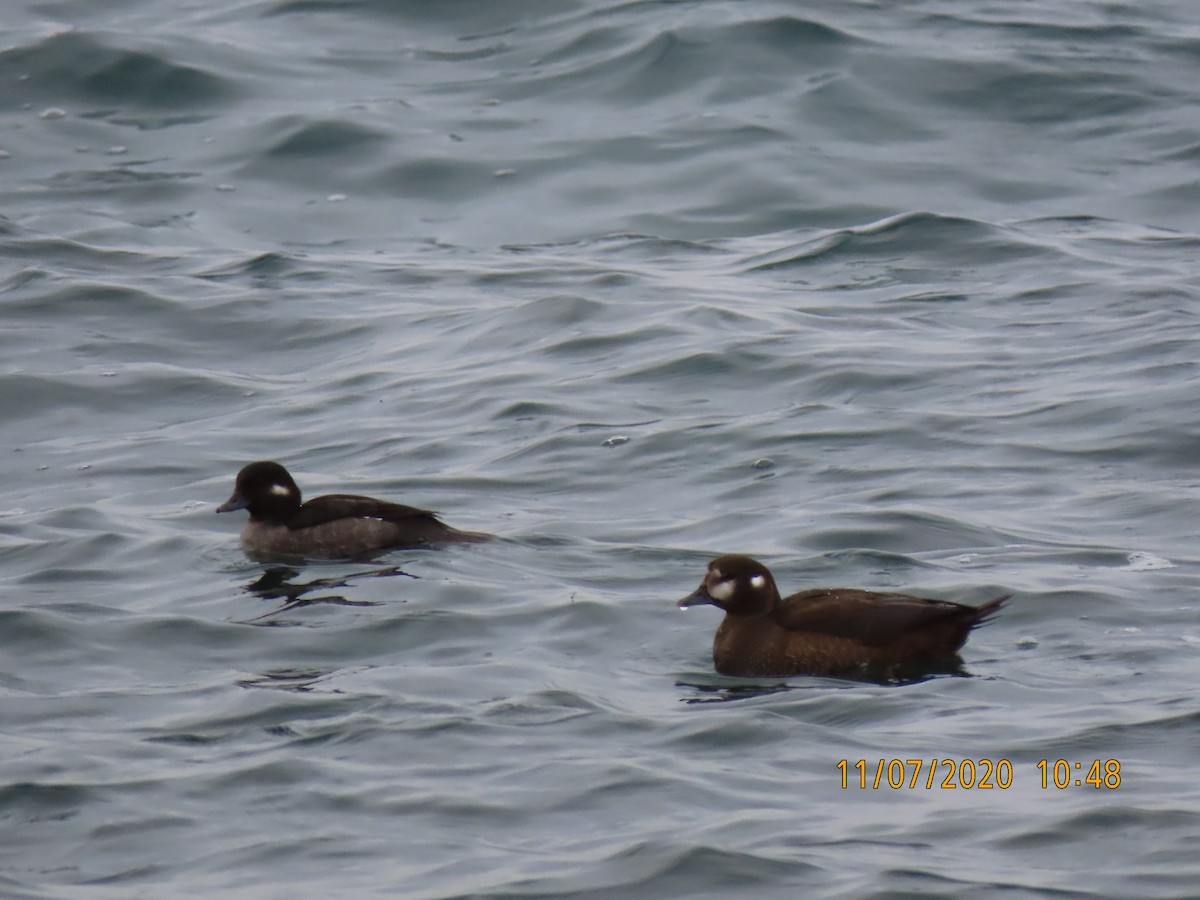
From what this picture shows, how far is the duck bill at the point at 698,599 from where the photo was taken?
7.74 m

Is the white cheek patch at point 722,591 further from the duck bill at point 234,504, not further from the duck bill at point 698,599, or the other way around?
the duck bill at point 234,504

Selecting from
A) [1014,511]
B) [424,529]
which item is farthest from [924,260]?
[424,529]

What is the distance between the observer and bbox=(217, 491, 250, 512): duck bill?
9609mm

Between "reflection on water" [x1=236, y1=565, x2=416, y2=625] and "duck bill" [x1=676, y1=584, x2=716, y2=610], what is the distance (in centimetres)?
136

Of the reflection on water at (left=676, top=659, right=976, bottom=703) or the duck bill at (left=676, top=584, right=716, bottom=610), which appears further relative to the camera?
the duck bill at (left=676, top=584, right=716, bottom=610)

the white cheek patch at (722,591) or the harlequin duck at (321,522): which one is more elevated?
the white cheek patch at (722,591)

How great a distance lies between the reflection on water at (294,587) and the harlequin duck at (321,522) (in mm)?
144

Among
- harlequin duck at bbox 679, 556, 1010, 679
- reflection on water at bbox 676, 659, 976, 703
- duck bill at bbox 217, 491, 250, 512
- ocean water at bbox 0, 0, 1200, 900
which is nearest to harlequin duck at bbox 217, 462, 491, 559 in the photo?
duck bill at bbox 217, 491, 250, 512

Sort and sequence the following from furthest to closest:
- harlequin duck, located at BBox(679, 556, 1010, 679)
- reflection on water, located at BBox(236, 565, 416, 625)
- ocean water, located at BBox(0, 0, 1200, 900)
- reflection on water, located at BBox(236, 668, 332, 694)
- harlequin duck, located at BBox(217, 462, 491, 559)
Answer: harlequin duck, located at BBox(217, 462, 491, 559)
reflection on water, located at BBox(236, 565, 416, 625)
harlequin duck, located at BBox(679, 556, 1010, 679)
reflection on water, located at BBox(236, 668, 332, 694)
ocean water, located at BBox(0, 0, 1200, 900)

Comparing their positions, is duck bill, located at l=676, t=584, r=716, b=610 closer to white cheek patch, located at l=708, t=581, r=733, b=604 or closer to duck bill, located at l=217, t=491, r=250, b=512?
white cheek patch, located at l=708, t=581, r=733, b=604

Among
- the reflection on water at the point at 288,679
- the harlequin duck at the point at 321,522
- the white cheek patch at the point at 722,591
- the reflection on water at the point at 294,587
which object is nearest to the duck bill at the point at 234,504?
the harlequin duck at the point at 321,522

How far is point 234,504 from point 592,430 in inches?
85.6

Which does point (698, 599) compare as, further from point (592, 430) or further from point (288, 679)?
point (592, 430)

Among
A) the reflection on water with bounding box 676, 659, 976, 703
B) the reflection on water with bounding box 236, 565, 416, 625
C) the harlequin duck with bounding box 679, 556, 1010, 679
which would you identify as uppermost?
the harlequin duck with bounding box 679, 556, 1010, 679
